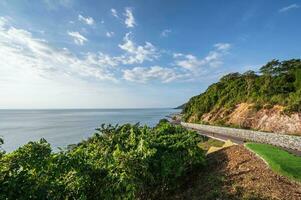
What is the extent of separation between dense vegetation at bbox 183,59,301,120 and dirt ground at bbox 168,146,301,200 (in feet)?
76.4

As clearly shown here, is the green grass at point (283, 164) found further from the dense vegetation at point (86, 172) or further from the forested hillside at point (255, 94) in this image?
the forested hillside at point (255, 94)

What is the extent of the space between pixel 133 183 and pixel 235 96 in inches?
1832

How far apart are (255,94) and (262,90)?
6.51 feet

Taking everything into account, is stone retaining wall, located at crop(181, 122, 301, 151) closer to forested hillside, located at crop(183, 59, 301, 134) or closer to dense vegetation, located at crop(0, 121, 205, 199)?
forested hillside, located at crop(183, 59, 301, 134)

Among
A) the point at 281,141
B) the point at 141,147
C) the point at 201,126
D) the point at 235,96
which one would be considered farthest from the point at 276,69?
the point at 141,147

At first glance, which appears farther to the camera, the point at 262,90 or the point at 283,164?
the point at 262,90

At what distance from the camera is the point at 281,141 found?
25.5 metres

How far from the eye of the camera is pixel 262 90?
42375 millimetres

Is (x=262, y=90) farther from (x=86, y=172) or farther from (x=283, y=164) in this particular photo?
(x=86, y=172)

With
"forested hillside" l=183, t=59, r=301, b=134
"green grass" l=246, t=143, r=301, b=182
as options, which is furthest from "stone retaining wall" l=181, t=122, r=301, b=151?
"green grass" l=246, t=143, r=301, b=182

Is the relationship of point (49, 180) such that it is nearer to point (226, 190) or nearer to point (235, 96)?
point (226, 190)

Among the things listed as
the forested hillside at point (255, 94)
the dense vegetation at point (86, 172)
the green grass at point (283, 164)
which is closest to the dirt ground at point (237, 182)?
the green grass at point (283, 164)

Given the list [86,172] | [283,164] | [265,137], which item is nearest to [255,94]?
[265,137]

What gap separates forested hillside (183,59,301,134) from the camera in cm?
3653
